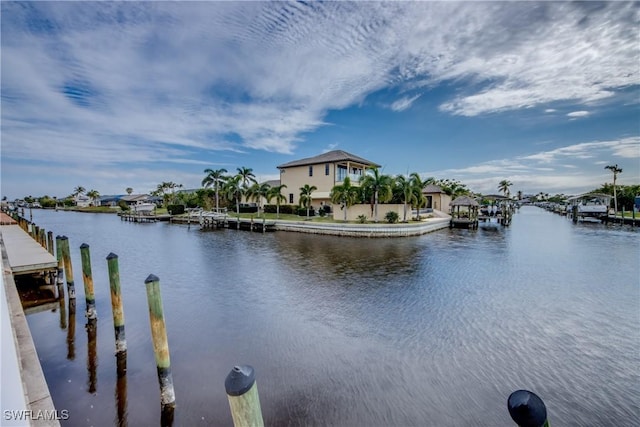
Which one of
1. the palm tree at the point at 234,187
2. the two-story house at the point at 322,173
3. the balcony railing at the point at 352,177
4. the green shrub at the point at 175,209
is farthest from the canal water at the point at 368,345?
the green shrub at the point at 175,209

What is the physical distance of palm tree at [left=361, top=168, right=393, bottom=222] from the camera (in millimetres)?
29219

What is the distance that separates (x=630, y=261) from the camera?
658 inches

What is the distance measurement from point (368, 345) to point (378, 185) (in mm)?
23456

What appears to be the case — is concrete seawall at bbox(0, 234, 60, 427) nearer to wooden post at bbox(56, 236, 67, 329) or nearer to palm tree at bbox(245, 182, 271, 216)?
wooden post at bbox(56, 236, 67, 329)

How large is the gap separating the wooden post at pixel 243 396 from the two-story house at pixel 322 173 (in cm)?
3437

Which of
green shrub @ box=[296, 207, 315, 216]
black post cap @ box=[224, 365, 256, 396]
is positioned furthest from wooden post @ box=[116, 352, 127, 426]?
green shrub @ box=[296, 207, 315, 216]

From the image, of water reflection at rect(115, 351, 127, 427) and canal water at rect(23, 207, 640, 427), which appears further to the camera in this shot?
canal water at rect(23, 207, 640, 427)

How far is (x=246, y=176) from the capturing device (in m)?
44.8

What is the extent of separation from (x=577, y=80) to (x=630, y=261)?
12.4 meters

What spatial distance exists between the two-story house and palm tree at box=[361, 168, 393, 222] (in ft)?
20.1

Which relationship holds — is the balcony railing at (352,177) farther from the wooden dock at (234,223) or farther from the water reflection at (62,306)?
the water reflection at (62,306)

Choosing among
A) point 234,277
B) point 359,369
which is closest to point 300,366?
point 359,369

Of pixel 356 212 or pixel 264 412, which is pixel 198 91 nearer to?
pixel 356 212

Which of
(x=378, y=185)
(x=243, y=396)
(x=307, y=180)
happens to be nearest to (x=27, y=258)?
(x=243, y=396)
